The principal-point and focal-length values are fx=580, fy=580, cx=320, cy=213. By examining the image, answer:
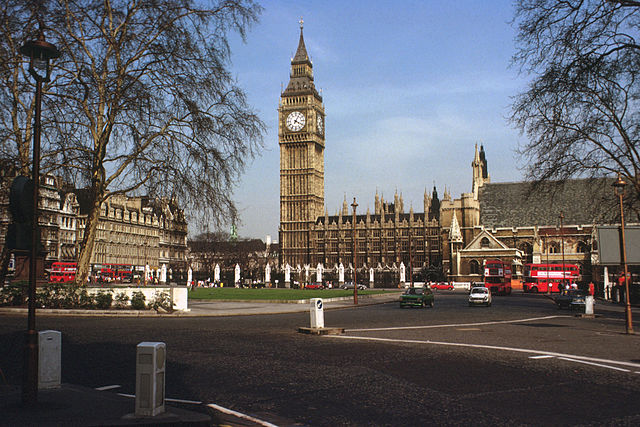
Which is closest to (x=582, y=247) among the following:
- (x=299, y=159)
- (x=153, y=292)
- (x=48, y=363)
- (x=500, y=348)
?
(x=299, y=159)

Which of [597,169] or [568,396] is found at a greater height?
[597,169]

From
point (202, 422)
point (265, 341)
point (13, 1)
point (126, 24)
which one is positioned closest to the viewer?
point (202, 422)

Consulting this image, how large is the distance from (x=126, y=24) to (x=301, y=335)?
1446 cm

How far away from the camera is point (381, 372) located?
9.95 m

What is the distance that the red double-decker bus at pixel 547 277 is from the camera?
2510 inches

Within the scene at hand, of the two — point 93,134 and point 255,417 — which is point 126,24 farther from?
point 255,417

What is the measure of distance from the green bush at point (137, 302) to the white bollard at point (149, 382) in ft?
64.2

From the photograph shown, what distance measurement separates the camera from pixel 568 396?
26.3 ft

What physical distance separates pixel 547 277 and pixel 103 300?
5124 centimetres

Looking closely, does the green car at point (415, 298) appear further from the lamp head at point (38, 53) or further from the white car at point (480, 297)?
the lamp head at point (38, 53)

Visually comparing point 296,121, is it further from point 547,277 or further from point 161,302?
point 161,302

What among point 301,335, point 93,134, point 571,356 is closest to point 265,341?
point 301,335

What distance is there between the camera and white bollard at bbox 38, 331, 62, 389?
25.7 ft

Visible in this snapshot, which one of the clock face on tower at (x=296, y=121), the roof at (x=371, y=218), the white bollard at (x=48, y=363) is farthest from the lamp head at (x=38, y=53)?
the clock face on tower at (x=296, y=121)
